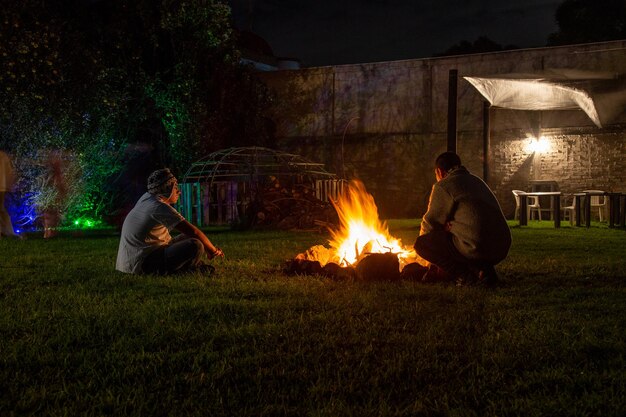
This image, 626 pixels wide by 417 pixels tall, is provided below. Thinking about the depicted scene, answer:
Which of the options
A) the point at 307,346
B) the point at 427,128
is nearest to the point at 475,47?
the point at 427,128

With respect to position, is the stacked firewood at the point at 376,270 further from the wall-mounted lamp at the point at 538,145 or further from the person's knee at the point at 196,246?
the wall-mounted lamp at the point at 538,145

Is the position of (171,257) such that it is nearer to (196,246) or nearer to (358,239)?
(196,246)

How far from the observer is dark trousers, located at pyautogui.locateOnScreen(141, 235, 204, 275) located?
7555mm

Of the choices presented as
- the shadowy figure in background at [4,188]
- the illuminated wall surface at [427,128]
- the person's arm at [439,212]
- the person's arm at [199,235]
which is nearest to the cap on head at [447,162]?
the person's arm at [439,212]

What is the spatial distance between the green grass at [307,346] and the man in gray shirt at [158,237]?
364mm

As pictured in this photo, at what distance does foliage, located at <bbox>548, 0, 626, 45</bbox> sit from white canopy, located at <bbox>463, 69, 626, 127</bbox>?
50.7ft

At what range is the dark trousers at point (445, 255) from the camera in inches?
273

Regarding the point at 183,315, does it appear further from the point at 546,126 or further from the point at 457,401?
the point at 546,126

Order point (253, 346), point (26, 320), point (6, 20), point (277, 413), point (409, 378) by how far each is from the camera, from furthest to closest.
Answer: point (6, 20) < point (26, 320) < point (253, 346) < point (409, 378) < point (277, 413)

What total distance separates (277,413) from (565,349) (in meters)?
2.10

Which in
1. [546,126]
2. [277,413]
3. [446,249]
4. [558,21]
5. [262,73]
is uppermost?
[558,21]

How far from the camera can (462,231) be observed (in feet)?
22.3

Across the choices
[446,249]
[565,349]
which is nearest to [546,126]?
[446,249]

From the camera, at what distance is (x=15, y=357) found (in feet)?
13.7
